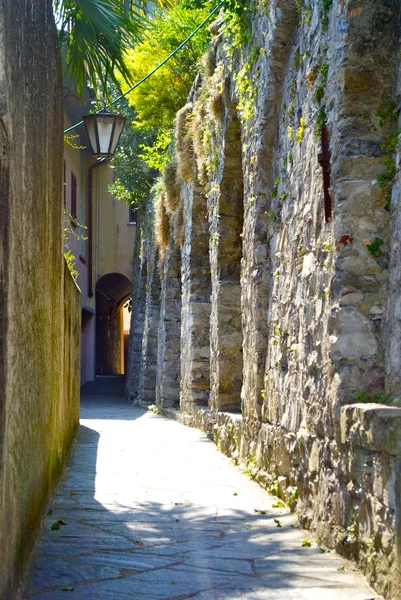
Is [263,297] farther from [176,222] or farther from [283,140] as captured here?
[176,222]

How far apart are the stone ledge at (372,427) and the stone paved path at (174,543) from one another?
545mm

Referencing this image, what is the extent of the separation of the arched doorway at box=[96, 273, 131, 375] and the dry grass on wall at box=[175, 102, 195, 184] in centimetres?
1352

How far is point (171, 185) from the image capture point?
41.2 feet

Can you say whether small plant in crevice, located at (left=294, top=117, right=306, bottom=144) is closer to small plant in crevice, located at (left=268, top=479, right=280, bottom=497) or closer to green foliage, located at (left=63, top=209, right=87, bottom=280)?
small plant in crevice, located at (left=268, top=479, right=280, bottom=497)

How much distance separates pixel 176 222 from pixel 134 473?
6.21 meters

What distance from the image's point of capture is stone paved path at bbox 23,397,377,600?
11.4 ft

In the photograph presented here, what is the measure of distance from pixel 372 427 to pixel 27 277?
147 cm

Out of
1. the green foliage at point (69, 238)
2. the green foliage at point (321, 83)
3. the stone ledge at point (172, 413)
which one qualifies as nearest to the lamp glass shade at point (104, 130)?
the green foliage at point (69, 238)

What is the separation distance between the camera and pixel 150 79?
15.8m

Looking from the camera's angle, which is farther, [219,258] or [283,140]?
[219,258]

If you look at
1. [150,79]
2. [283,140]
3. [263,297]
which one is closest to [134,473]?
[263,297]

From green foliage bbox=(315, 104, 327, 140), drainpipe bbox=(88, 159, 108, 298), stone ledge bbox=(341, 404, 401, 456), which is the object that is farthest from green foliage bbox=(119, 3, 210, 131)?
stone ledge bbox=(341, 404, 401, 456)

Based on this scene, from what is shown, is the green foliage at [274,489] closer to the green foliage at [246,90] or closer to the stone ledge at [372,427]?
the stone ledge at [372,427]

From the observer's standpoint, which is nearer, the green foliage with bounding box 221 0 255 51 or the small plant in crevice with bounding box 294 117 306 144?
the small plant in crevice with bounding box 294 117 306 144
